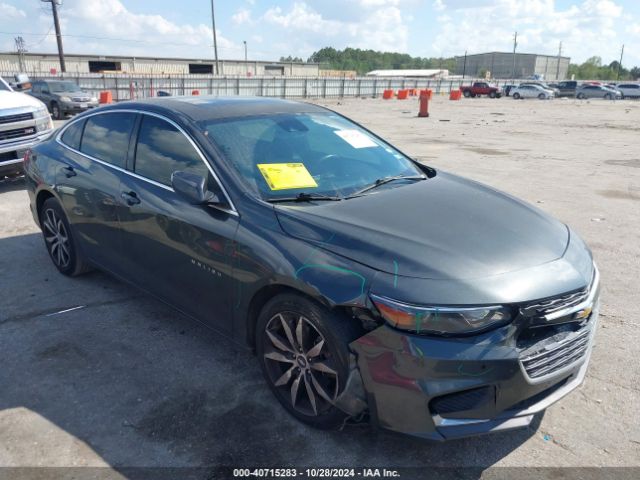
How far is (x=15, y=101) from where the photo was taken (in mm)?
8625

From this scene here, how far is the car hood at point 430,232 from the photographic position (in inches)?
101

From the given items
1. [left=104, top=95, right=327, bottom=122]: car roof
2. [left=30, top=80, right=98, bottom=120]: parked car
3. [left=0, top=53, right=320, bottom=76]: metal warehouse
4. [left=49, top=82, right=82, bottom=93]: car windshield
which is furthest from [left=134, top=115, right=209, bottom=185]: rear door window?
[left=0, top=53, right=320, bottom=76]: metal warehouse

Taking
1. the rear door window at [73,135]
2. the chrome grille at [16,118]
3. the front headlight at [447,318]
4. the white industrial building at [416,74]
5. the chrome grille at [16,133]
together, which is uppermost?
the white industrial building at [416,74]

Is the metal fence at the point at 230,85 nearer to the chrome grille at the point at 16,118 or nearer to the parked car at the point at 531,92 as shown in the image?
the parked car at the point at 531,92

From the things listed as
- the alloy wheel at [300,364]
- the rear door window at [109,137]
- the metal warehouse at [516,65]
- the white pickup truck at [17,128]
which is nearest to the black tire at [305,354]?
the alloy wheel at [300,364]

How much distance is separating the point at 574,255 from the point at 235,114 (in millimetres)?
2337

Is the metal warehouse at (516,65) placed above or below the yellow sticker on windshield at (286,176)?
above

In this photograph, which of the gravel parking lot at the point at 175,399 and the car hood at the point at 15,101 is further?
the car hood at the point at 15,101

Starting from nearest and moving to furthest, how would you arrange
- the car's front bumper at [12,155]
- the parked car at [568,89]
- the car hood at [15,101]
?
the car's front bumper at [12,155] → the car hood at [15,101] → the parked car at [568,89]

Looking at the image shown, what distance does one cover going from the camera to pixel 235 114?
3703 mm

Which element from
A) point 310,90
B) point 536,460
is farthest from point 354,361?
point 310,90

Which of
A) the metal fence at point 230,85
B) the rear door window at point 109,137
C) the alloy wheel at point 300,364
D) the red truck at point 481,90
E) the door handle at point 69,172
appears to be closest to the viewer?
the alloy wheel at point 300,364

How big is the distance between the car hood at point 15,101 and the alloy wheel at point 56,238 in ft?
14.1

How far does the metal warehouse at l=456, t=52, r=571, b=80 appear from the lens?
125981 mm
